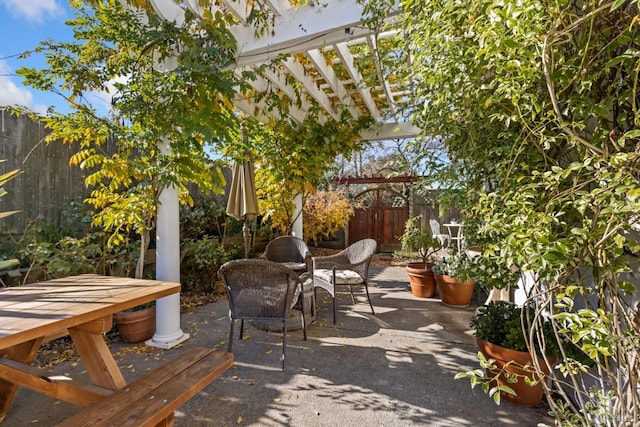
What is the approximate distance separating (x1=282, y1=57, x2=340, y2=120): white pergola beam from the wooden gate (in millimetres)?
4681

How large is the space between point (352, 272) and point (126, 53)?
3241 mm

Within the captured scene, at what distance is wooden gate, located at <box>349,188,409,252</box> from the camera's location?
8711 millimetres

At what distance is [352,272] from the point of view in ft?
12.8

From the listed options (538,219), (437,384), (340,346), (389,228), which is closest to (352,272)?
(340,346)

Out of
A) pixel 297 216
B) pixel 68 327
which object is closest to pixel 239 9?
pixel 68 327

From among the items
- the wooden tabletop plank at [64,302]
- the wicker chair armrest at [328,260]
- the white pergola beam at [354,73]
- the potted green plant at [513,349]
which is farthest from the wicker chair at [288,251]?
the potted green plant at [513,349]

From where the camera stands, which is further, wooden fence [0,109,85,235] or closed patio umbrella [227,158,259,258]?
closed patio umbrella [227,158,259,258]

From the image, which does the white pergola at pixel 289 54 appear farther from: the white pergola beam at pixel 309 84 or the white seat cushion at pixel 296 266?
the white seat cushion at pixel 296 266

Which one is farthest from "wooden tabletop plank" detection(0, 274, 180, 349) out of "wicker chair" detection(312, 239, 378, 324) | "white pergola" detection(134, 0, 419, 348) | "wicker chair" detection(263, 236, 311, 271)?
"wicker chair" detection(263, 236, 311, 271)

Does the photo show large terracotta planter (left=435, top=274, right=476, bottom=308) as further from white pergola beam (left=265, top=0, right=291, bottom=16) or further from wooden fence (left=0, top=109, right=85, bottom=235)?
wooden fence (left=0, top=109, right=85, bottom=235)

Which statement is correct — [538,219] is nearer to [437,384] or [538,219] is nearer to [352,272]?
[437,384]

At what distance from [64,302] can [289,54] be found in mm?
2450

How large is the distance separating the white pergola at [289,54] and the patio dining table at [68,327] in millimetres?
968

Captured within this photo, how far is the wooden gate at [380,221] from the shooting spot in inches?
343
